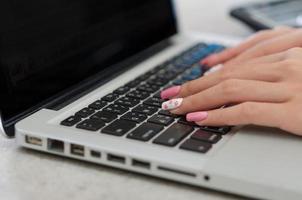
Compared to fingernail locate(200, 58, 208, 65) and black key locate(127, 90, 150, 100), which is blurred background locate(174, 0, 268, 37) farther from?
black key locate(127, 90, 150, 100)

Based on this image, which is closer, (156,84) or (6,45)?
(6,45)

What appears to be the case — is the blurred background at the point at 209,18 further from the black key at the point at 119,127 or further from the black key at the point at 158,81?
the black key at the point at 119,127

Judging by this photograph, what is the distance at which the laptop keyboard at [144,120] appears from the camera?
510mm

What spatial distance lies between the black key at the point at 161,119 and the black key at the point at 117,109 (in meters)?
0.04

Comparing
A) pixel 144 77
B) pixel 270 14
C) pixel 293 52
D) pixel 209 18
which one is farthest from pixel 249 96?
pixel 209 18

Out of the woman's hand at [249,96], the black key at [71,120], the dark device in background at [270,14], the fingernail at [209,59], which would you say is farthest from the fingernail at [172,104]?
the dark device in background at [270,14]

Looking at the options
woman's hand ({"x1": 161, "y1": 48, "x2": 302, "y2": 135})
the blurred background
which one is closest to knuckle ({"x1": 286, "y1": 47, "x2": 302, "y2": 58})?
woman's hand ({"x1": 161, "y1": 48, "x2": 302, "y2": 135})

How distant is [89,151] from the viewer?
50 centimetres

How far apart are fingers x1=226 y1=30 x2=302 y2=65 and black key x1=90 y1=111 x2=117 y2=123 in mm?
253

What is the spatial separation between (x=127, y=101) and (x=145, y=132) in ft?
0.36

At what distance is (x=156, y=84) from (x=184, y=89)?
89mm

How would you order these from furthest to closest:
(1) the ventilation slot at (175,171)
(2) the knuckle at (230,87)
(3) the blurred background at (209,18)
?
(3) the blurred background at (209,18), (2) the knuckle at (230,87), (1) the ventilation slot at (175,171)

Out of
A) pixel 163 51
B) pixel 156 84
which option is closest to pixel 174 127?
pixel 156 84

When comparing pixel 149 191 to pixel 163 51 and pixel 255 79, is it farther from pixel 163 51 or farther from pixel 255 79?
pixel 163 51
